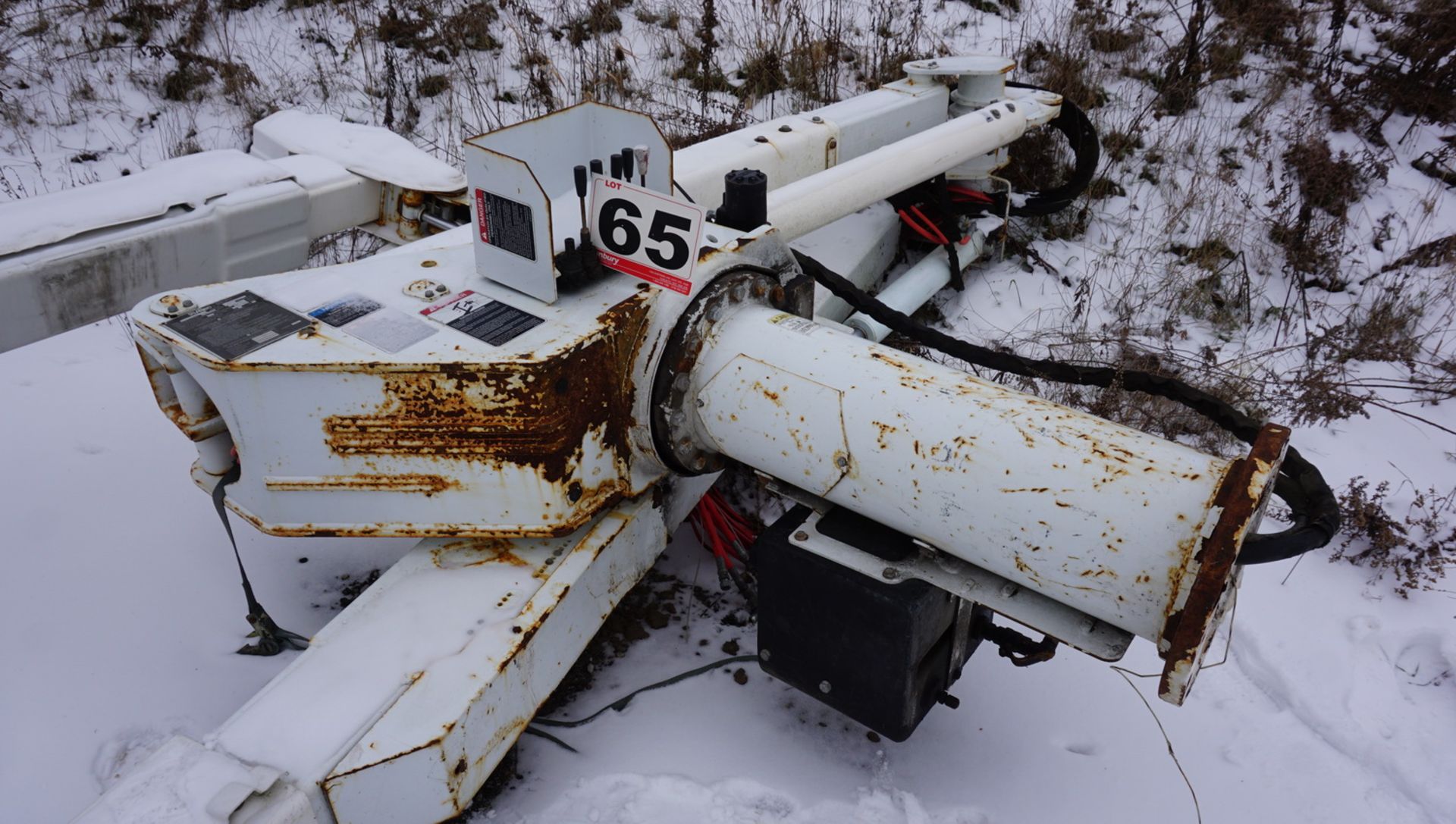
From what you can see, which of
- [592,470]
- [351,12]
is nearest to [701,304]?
[592,470]

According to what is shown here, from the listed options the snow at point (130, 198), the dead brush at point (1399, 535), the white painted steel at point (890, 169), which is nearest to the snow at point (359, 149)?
the snow at point (130, 198)

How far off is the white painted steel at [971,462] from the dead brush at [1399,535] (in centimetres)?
131

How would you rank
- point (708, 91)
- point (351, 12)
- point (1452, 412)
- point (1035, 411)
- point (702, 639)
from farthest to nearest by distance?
point (351, 12), point (708, 91), point (1452, 412), point (702, 639), point (1035, 411)

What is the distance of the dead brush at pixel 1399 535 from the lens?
2.38 meters

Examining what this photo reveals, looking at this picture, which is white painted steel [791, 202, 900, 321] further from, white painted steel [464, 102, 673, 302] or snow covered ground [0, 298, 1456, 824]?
white painted steel [464, 102, 673, 302]

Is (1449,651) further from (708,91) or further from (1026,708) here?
(708,91)

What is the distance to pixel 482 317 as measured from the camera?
1663mm

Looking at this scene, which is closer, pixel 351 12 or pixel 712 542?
pixel 712 542

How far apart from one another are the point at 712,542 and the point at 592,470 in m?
0.62

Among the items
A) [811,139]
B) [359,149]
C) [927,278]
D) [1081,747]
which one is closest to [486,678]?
[1081,747]

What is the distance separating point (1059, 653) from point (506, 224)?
1458 millimetres

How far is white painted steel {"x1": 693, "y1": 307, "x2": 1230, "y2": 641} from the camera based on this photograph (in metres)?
1.34

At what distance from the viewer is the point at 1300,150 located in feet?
12.9

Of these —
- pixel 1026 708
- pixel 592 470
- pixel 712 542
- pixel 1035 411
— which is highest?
Answer: pixel 1035 411
